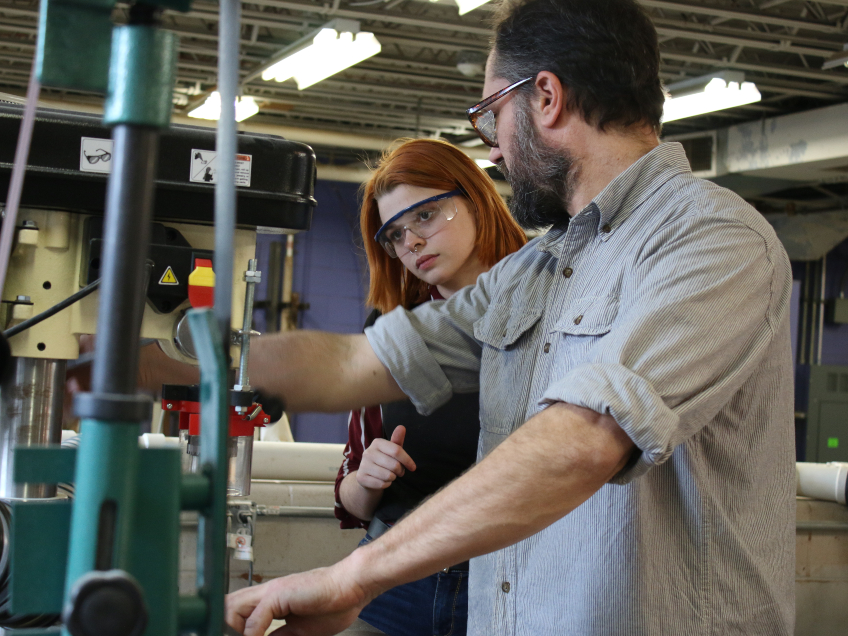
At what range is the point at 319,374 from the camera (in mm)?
1272

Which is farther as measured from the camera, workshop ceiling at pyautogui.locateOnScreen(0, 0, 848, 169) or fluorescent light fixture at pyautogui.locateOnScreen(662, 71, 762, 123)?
fluorescent light fixture at pyautogui.locateOnScreen(662, 71, 762, 123)

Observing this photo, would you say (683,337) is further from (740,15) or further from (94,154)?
(740,15)

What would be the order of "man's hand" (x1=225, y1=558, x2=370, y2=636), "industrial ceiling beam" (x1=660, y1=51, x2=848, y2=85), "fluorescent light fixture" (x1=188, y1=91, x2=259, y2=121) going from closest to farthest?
"man's hand" (x1=225, y1=558, x2=370, y2=636)
"industrial ceiling beam" (x1=660, y1=51, x2=848, y2=85)
"fluorescent light fixture" (x1=188, y1=91, x2=259, y2=121)

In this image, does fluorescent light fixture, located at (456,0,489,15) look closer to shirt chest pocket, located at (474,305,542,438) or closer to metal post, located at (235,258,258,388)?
shirt chest pocket, located at (474,305,542,438)

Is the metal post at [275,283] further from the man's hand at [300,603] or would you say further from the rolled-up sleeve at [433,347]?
the man's hand at [300,603]

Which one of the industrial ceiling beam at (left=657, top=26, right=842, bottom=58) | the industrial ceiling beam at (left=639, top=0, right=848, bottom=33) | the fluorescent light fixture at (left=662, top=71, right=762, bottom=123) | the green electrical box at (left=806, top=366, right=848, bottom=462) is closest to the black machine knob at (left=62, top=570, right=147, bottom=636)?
the industrial ceiling beam at (left=639, top=0, right=848, bottom=33)

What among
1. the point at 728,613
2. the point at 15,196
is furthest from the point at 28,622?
the point at 728,613

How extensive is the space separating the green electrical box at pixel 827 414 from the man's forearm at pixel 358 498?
610 cm

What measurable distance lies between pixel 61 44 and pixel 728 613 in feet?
3.04

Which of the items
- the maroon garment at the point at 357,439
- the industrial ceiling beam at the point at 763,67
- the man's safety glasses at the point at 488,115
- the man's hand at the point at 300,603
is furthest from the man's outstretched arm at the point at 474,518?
the industrial ceiling beam at the point at 763,67

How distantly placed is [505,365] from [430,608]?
1.85 feet

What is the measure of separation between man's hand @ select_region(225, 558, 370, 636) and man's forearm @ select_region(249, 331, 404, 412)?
454 mm

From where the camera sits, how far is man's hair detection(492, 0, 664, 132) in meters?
1.14

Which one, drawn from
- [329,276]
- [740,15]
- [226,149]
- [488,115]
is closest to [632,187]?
[488,115]
